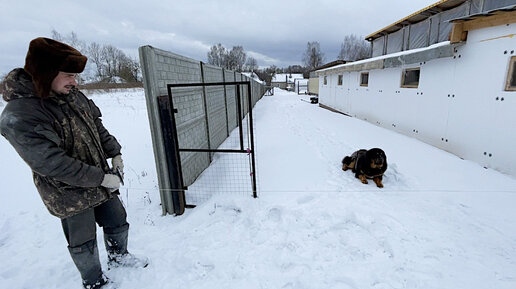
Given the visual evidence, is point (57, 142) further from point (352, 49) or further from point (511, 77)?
point (352, 49)

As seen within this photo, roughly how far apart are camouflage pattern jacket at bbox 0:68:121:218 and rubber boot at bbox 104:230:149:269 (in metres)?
0.51

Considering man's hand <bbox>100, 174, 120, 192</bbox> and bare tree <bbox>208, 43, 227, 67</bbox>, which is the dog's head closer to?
man's hand <bbox>100, 174, 120, 192</bbox>

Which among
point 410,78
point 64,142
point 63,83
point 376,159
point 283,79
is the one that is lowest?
point 376,159

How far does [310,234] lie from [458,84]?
17.4 feet

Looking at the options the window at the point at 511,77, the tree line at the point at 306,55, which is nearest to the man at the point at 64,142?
the window at the point at 511,77

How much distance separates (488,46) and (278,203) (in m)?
5.24

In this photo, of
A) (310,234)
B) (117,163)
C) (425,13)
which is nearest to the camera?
(117,163)

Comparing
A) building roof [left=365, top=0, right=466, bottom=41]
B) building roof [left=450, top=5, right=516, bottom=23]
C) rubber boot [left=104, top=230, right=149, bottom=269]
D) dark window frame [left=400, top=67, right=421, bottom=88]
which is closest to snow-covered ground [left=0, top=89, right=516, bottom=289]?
rubber boot [left=104, top=230, right=149, bottom=269]

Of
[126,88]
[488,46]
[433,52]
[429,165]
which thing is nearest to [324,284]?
[429,165]

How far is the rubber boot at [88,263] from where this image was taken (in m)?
1.85

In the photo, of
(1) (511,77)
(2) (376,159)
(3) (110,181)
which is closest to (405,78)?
(1) (511,77)

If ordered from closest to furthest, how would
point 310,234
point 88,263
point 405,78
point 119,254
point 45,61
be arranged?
point 45,61 < point 88,263 < point 119,254 < point 310,234 < point 405,78

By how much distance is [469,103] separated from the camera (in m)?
5.02

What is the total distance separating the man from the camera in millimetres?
1447
